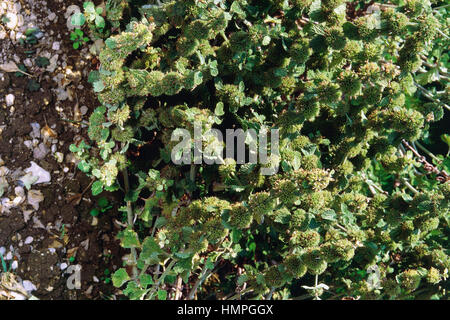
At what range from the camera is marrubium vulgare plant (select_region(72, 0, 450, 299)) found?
4.83ft

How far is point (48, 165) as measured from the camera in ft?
6.93

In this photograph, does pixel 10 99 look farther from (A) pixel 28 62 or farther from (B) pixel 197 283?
(B) pixel 197 283

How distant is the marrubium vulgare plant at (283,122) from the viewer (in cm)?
147

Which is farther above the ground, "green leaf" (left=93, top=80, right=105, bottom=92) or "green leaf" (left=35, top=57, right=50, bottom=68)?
"green leaf" (left=93, top=80, right=105, bottom=92)

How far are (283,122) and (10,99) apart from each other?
4.25 ft

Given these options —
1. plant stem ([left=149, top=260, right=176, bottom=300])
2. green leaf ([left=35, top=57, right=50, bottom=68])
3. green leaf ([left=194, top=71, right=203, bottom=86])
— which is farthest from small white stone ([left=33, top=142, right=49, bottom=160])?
green leaf ([left=194, top=71, right=203, bottom=86])

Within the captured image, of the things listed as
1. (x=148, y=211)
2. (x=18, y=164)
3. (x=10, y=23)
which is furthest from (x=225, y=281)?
(x=10, y=23)

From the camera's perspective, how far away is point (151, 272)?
205 cm

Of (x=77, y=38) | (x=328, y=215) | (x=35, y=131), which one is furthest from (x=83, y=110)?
(x=328, y=215)

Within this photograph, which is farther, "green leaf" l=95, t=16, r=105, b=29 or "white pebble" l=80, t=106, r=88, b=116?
"white pebble" l=80, t=106, r=88, b=116

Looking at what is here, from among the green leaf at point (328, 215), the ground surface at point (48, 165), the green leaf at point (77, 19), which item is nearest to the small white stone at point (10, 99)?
the ground surface at point (48, 165)

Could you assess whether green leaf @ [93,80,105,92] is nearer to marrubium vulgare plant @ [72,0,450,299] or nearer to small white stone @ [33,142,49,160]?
marrubium vulgare plant @ [72,0,450,299]

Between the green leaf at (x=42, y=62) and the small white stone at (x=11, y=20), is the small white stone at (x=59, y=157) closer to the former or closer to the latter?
→ the green leaf at (x=42, y=62)

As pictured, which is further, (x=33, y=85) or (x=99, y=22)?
(x=33, y=85)
